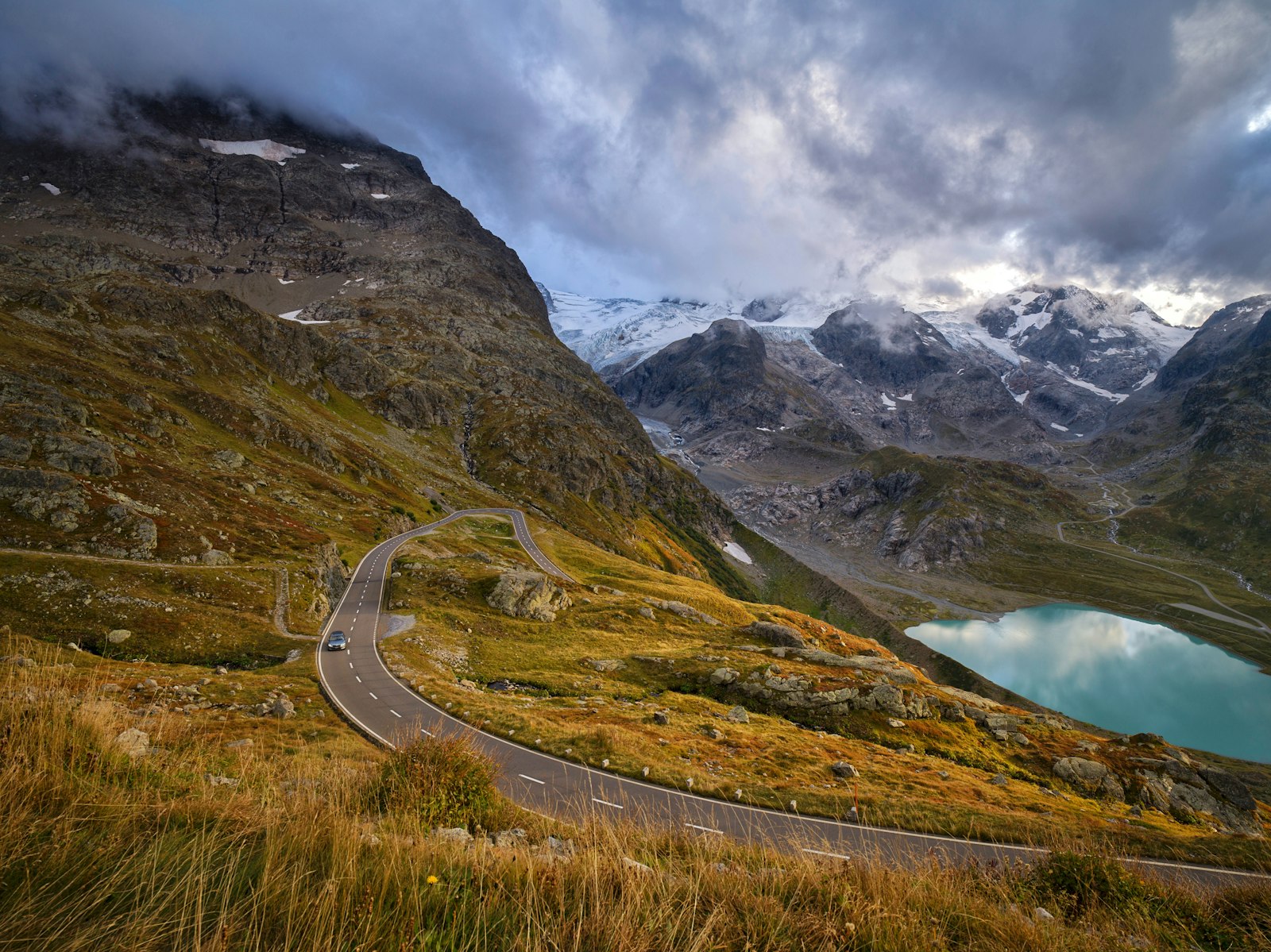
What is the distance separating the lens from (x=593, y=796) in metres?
16.0

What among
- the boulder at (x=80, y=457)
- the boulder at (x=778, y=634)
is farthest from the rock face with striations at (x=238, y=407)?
the boulder at (x=778, y=634)

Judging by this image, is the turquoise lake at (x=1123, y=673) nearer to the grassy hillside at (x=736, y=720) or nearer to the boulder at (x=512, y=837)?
the grassy hillside at (x=736, y=720)

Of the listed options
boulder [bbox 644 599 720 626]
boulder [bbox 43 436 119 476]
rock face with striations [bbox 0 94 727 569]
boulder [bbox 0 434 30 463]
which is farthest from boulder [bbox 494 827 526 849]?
boulder [bbox 644 599 720 626]

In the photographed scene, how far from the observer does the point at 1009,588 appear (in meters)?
192

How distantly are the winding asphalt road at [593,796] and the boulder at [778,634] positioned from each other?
34.5 meters

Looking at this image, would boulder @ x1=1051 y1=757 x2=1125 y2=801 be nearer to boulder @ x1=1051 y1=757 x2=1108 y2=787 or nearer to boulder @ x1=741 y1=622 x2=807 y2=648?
boulder @ x1=1051 y1=757 x2=1108 y2=787

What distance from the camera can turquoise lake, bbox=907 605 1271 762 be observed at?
102 meters

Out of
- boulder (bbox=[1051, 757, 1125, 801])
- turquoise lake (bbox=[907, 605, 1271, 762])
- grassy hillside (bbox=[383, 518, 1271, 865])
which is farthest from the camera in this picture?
turquoise lake (bbox=[907, 605, 1271, 762])

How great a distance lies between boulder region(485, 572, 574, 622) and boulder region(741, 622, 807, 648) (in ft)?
68.7

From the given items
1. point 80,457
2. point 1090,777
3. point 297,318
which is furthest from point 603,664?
point 297,318

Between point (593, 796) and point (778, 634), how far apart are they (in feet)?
131

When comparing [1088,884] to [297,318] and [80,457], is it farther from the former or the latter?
[297,318]

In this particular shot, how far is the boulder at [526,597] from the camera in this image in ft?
145

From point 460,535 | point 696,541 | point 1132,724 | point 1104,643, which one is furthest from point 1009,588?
point 460,535
